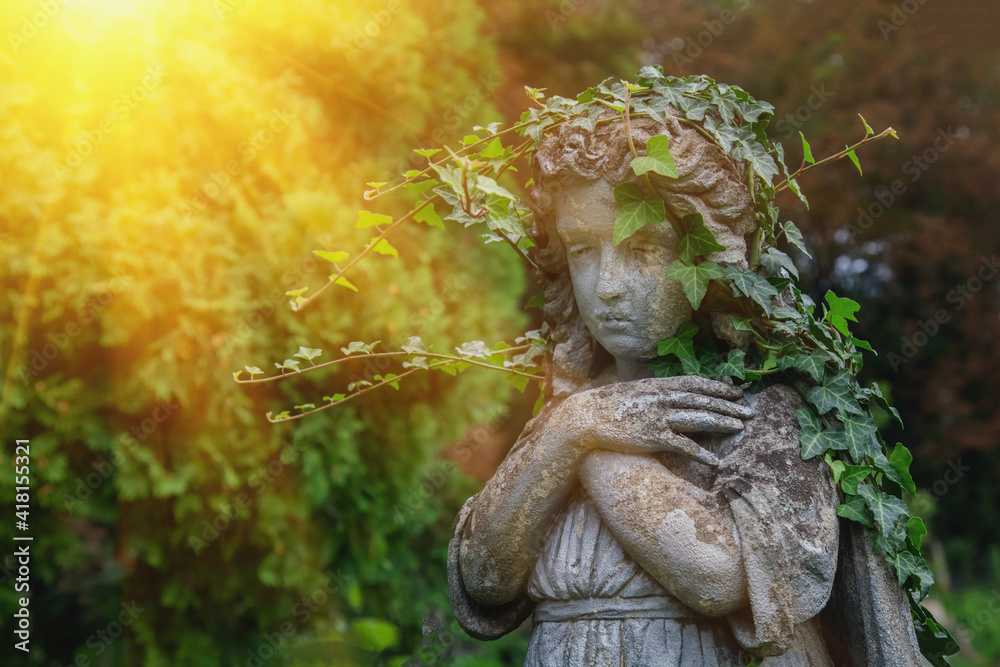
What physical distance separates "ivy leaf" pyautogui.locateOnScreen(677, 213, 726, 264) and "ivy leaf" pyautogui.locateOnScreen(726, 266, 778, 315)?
0.07 metres

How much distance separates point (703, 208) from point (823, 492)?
72cm

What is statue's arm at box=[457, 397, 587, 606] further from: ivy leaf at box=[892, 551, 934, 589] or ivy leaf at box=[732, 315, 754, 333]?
ivy leaf at box=[892, 551, 934, 589]

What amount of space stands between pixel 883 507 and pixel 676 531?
0.51 metres

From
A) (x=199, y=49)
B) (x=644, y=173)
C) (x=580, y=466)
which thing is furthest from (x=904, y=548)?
(x=199, y=49)

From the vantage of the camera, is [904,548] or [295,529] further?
[295,529]

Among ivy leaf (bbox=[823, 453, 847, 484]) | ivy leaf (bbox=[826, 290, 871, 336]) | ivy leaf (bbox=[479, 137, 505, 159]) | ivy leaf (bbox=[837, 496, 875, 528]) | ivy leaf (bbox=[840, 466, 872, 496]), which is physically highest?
ivy leaf (bbox=[479, 137, 505, 159])

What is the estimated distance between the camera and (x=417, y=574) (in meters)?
6.05

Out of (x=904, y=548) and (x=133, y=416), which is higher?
(x=904, y=548)

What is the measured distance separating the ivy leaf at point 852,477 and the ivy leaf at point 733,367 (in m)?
0.32

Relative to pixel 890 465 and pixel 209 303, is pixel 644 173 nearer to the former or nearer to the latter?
pixel 890 465

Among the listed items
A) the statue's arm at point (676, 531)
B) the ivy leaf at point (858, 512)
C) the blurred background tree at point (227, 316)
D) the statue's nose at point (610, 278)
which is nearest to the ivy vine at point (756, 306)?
the ivy leaf at point (858, 512)

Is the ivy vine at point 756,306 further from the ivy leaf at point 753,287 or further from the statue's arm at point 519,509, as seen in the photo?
the statue's arm at point 519,509

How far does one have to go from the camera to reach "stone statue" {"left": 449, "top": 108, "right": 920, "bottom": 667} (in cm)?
192

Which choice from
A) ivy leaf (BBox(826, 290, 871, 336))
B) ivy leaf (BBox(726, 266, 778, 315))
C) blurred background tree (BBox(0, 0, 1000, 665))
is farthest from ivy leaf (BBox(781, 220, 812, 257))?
blurred background tree (BBox(0, 0, 1000, 665))
